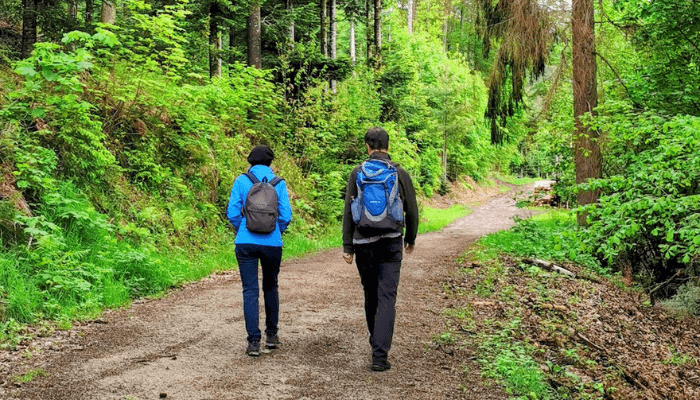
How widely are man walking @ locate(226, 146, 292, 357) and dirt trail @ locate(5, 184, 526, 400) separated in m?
0.31

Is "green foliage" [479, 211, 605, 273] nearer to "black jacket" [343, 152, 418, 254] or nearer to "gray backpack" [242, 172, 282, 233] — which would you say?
"black jacket" [343, 152, 418, 254]

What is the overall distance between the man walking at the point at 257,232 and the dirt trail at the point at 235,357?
0.31 metres

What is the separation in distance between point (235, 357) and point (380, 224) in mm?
1845

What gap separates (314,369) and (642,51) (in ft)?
37.4

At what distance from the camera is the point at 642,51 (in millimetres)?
12875

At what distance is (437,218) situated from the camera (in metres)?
26.7

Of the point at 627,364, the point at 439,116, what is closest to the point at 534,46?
the point at 627,364

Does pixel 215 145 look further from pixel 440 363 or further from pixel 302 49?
pixel 440 363

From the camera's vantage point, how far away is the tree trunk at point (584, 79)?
41.1ft

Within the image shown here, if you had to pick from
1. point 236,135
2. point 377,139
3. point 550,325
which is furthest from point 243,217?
point 236,135

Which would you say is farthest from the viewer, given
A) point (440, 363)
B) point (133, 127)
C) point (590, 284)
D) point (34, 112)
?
point (133, 127)

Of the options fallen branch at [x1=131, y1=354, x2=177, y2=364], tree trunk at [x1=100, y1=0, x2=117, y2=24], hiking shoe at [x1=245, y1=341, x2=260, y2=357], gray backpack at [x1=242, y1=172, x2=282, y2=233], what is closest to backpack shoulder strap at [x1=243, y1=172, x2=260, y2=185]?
gray backpack at [x1=242, y1=172, x2=282, y2=233]

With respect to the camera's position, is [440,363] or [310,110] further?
[310,110]

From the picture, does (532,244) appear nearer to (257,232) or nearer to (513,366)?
(513,366)
